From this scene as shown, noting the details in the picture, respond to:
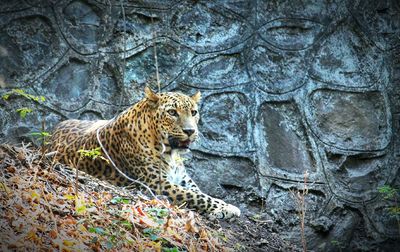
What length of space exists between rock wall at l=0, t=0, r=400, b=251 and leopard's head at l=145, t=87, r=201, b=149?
1592 mm

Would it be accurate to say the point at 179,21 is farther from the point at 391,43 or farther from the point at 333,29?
the point at 391,43

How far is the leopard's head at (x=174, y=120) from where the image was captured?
823 centimetres

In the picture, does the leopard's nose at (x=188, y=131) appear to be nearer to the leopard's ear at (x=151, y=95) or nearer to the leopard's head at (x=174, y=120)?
the leopard's head at (x=174, y=120)

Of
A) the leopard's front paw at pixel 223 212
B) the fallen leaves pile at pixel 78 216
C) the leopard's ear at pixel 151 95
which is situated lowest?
the fallen leaves pile at pixel 78 216

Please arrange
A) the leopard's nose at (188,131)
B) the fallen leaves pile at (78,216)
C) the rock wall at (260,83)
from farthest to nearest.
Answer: the rock wall at (260,83), the leopard's nose at (188,131), the fallen leaves pile at (78,216)

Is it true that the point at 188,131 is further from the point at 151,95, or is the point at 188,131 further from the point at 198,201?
the point at 198,201

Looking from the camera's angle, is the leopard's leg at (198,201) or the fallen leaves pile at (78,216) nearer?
the fallen leaves pile at (78,216)

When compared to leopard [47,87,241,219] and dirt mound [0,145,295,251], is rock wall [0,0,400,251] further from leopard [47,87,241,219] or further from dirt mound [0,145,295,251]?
dirt mound [0,145,295,251]

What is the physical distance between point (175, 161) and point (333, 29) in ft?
12.0

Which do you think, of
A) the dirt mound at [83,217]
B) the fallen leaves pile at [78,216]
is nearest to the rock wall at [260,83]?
the dirt mound at [83,217]

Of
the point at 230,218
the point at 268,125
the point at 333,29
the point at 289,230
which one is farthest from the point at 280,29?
the point at 230,218

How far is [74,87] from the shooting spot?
9.84 metres

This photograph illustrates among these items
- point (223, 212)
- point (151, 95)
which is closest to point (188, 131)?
point (151, 95)

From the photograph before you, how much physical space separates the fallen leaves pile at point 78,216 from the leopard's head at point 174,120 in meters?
1.15
